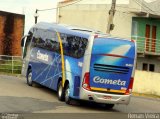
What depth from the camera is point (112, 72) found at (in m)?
21.1

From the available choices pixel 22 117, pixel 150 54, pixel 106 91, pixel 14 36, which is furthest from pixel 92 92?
pixel 14 36

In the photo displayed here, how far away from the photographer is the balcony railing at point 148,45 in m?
44.9

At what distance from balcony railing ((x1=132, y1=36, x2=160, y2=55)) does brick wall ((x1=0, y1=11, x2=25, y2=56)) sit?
10977 mm

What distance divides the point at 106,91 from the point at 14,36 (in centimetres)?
2855

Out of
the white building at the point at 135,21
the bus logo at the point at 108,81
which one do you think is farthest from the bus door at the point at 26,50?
the white building at the point at 135,21

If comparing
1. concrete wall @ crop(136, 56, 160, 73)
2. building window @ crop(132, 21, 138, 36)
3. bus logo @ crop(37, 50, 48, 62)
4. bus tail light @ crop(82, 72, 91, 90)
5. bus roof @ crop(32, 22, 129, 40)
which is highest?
bus roof @ crop(32, 22, 129, 40)

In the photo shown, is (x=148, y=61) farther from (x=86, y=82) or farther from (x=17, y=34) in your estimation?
(x=86, y=82)

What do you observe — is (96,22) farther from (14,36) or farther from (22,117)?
(22,117)

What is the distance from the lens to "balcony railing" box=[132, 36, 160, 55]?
4491cm

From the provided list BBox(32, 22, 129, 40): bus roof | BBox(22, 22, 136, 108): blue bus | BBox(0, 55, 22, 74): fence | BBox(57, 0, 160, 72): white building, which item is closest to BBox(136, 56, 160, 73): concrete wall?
BBox(57, 0, 160, 72): white building

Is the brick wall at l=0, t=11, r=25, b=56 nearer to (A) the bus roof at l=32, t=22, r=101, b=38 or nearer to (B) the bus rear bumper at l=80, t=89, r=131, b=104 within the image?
(A) the bus roof at l=32, t=22, r=101, b=38

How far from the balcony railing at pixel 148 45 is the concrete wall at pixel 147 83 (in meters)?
10.2

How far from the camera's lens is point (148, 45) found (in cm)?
4606

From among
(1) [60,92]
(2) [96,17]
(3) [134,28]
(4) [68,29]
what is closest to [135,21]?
(3) [134,28]
